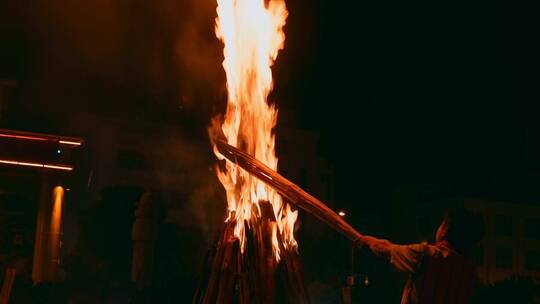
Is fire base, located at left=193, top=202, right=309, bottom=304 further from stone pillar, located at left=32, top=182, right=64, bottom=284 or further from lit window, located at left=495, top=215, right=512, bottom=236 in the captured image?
lit window, located at left=495, top=215, right=512, bottom=236

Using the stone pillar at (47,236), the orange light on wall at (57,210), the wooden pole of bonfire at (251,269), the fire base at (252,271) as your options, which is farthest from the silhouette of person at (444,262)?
the orange light on wall at (57,210)

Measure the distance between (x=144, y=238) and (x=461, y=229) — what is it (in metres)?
9.43

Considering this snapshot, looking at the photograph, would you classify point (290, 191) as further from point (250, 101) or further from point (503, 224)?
point (503, 224)

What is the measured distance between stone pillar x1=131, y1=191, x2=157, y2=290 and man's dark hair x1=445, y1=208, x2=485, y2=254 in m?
9.31

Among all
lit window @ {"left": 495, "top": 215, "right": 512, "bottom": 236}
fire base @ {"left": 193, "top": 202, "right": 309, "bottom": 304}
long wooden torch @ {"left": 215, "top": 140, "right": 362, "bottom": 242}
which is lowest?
fire base @ {"left": 193, "top": 202, "right": 309, "bottom": 304}

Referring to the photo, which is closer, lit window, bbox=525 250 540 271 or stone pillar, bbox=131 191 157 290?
stone pillar, bbox=131 191 157 290

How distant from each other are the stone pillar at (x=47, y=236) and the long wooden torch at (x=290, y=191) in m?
9.83

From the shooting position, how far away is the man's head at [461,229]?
433 centimetres

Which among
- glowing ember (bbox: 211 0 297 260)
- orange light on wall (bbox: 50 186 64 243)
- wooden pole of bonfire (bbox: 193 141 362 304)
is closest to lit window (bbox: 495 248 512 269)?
orange light on wall (bbox: 50 186 64 243)

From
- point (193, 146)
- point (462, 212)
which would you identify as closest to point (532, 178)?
point (193, 146)

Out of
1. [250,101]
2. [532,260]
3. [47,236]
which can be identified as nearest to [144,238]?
[47,236]

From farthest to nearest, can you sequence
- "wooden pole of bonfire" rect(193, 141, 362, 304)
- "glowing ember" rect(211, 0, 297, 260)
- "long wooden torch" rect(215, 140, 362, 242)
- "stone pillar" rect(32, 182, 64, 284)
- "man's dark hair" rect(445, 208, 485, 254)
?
"stone pillar" rect(32, 182, 64, 284)
"glowing ember" rect(211, 0, 297, 260)
"wooden pole of bonfire" rect(193, 141, 362, 304)
"long wooden torch" rect(215, 140, 362, 242)
"man's dark hair" rect(445, 208, 485, 254)

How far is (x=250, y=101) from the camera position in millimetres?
8148

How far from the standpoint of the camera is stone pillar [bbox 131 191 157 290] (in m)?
12.9
